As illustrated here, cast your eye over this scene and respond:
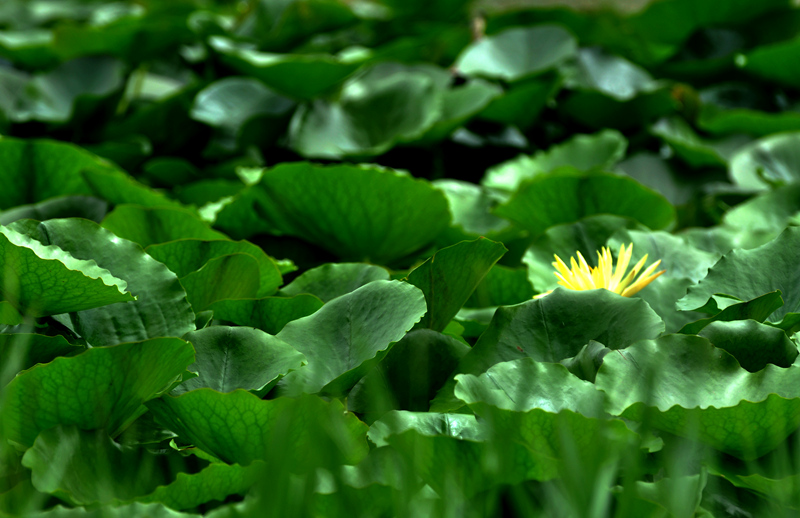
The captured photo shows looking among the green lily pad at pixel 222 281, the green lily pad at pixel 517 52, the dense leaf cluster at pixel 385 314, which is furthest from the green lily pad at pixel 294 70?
the green lily pad at pixel 222 281

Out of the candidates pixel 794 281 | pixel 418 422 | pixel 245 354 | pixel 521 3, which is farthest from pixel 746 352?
pixel 521 3

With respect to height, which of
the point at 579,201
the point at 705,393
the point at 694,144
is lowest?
the point at 694,144

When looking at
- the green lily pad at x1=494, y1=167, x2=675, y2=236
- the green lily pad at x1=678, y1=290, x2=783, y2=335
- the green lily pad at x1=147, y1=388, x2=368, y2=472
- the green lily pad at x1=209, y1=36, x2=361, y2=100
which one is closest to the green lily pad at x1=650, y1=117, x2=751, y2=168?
the green lily pad at x1=494, y1=167, x2=675, y2=236

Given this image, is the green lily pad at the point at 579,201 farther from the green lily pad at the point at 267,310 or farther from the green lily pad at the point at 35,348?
the green lily pad at the point at 35,348

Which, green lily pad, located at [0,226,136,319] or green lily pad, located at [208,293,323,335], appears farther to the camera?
green lily pad, located at [208,293,323,335]

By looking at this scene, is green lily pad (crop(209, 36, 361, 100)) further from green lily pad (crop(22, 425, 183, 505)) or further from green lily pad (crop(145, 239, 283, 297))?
green lily pad (crop(22, 425, 183, 505))

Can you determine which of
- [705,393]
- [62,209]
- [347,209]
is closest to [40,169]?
[62,209]

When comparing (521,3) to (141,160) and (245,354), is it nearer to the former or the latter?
(141,160)

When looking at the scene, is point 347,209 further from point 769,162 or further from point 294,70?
point 769,162
